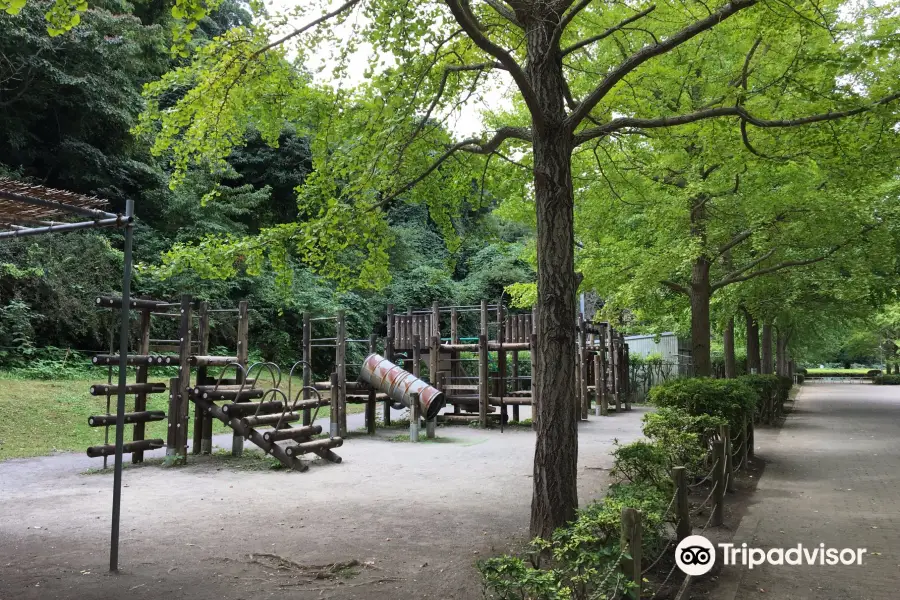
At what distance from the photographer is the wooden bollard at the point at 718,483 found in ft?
23.1

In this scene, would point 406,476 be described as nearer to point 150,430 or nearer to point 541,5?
point 541,5

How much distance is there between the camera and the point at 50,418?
596 inches

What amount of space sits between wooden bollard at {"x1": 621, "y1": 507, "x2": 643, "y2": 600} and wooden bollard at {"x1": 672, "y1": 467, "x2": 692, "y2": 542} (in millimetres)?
1664

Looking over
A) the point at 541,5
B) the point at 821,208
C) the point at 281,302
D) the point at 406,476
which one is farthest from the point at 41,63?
the point at 821,208

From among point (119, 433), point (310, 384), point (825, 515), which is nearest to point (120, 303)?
point (310, 384)

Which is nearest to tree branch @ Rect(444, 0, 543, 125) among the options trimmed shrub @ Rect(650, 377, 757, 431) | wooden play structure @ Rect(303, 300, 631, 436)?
trimmed shrub @ Rect(650, 377, 757, 431)

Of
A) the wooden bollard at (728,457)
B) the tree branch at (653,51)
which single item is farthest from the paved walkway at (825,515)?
the tree branch at (653,51)

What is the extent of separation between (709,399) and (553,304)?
5252mm

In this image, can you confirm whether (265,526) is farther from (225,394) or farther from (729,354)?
(729,354)

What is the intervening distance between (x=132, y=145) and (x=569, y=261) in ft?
74.8

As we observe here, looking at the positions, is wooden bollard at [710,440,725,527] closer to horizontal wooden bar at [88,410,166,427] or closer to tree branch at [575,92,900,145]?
tree branch at [575,92,900,145]

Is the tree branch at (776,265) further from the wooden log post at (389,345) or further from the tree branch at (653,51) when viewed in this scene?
the tree branch at (653,51)

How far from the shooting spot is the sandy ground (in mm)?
5234

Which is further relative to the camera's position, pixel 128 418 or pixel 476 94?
pixel 128 418
